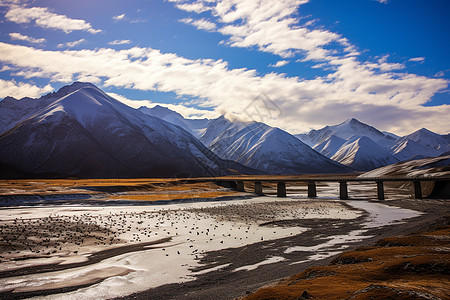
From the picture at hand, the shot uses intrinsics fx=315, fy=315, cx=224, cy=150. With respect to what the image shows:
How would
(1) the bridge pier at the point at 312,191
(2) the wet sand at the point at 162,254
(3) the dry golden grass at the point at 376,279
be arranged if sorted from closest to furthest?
(3) the dry golden grass at the point at 376,279 < (2) the wet sand at the point at 162,254 < (1) the bridge pier at the point at 312,191

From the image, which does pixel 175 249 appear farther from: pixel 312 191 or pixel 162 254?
pixel 312 191

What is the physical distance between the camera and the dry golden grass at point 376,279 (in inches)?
359

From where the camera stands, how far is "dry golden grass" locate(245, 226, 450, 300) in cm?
912

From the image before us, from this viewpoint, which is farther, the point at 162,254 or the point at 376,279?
the point at 162,254

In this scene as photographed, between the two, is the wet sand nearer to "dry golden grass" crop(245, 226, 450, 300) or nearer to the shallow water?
the shallow water

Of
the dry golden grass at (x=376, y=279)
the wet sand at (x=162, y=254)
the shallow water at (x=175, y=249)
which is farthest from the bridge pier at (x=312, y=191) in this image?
the dry golden grass at (x=376, y=279)

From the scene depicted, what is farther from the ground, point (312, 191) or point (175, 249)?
point (175, 249)

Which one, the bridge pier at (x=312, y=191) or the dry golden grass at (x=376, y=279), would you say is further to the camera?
the bridge pier at (x=312, y=191)

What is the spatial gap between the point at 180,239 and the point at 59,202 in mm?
40722

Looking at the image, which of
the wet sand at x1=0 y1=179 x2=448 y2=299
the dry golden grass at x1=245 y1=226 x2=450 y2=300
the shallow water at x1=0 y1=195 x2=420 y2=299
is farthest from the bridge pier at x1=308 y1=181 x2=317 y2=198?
the dry golden grass at x1=245 y1=226 x2=450 y2=300

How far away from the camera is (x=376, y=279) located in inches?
467

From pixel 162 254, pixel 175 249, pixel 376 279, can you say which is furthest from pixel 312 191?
pixel 376 279

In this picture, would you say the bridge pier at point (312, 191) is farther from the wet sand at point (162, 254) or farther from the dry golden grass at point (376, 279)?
the dry golden grass at point (376, 279)

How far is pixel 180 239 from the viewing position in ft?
90.2
